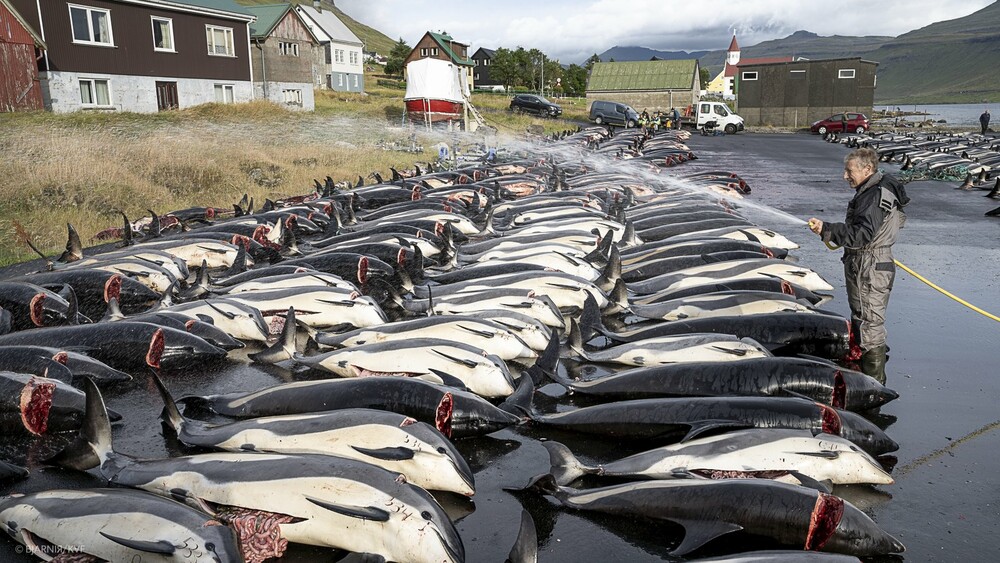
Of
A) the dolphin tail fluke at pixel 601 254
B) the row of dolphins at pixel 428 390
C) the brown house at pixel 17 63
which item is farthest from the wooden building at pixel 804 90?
the dolphin tail fluke at pixel 601 254

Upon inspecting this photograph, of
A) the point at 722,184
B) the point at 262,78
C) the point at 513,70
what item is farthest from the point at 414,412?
the point at 513,70

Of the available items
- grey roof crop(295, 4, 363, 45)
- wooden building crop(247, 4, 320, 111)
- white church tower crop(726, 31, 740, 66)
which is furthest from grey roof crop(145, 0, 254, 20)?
white church tower crop(726, 31, 740, 66)

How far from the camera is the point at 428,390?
6699 mm

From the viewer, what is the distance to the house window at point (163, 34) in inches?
1619

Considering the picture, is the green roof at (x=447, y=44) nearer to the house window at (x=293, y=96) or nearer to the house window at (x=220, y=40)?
the house window at (x=293, y=96)

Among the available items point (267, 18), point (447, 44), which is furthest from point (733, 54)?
point (267, 18)

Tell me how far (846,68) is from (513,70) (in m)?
58.8

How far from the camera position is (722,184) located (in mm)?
23500

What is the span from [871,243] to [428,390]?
Result: 18.0 feet

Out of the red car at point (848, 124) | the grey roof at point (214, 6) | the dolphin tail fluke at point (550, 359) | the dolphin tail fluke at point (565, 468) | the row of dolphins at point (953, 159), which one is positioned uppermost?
the grey roof at point (214, 6)

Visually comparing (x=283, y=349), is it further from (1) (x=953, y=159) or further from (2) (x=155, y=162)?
(1) (x=953, y=159)

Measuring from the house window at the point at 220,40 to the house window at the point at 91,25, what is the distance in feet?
23.7

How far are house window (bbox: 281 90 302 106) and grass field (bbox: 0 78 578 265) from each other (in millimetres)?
14490

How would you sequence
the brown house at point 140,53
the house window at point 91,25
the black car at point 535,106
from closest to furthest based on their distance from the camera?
1. the brown house at point 140,53
2. the house window at point 91,25
3. the black car at point 535,106
